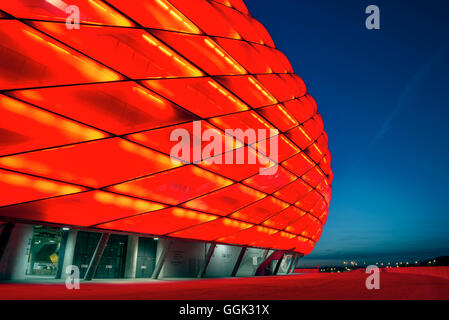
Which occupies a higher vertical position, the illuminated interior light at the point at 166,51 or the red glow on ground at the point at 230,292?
the illuminated interior light at the point at 166,51

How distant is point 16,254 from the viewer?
863cm

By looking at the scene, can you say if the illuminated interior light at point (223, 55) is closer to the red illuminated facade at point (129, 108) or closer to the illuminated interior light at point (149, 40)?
the red illuminated facade at point (129, 108)

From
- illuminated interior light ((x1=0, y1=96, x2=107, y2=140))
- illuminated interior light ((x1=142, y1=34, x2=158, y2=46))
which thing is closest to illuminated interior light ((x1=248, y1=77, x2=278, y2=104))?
illuminated interior light ((x1=142, y1=34, x2=158, y2=46))

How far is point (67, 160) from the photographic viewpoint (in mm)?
7160

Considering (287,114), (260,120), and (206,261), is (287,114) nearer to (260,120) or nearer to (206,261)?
(260,120)

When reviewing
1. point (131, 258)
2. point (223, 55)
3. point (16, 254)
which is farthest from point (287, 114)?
point (16, 254)

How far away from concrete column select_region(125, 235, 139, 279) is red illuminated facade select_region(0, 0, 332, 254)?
194cm

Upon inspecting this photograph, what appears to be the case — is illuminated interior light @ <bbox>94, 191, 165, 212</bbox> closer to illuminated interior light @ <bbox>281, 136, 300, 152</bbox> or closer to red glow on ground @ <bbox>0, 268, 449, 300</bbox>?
red glow on ground @ <bbox>0, 268, 449, 300</bbox>

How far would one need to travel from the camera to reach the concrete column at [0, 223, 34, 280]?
8312 millimetres

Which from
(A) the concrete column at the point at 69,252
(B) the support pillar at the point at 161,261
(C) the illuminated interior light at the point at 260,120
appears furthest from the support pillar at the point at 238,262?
(A) the concrete column at the point at 69,252

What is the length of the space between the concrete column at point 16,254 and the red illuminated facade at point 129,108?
60.2 inches

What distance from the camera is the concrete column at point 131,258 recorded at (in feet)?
39.0

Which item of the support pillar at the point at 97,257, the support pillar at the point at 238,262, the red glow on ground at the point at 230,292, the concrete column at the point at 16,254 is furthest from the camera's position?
the support pillar at the point at 238,262
